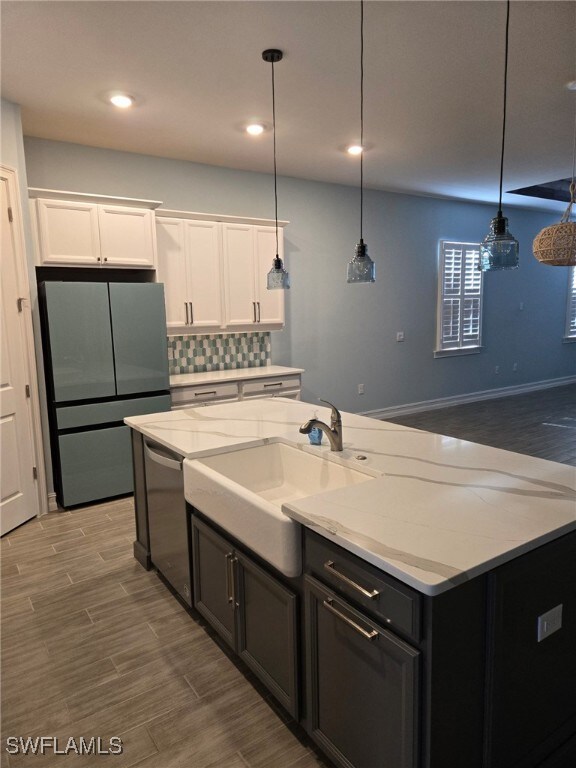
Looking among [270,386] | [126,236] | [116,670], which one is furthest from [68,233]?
[116,670]

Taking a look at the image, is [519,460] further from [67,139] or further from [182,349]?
[67,139]

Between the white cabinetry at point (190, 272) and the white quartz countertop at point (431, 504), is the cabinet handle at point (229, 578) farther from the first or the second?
the white cabinetry at point (190, 272)

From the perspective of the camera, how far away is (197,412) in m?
3.02

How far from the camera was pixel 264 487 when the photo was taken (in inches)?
92.7

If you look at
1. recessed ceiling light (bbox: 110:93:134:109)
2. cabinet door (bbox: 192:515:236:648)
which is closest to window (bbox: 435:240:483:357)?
recessed ceiling light (bbox: 110:93:134:109)

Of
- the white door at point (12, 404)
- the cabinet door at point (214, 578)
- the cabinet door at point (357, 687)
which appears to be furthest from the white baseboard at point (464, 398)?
the cabinet door at point (357, 687)

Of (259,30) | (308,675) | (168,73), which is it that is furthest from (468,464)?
(168,73)

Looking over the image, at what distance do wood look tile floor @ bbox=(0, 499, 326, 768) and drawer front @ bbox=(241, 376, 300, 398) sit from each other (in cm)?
194

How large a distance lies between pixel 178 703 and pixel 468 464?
1.43 m

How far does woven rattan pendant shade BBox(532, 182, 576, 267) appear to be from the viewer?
2.49m

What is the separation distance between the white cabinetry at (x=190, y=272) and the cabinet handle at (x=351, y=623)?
3.31 m

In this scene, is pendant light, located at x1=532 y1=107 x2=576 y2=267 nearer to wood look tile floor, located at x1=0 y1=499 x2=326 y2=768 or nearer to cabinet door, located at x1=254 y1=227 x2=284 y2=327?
wood look tile floor, located at x1=0 y1=499 x2=326 y2=768
